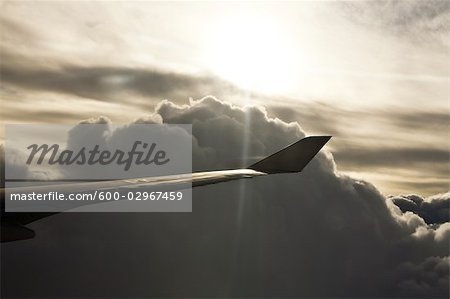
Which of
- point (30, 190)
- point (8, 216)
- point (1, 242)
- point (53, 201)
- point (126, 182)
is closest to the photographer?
point (1, 242)

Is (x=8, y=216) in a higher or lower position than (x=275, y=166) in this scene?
lower

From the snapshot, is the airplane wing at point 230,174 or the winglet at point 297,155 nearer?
the airplane wing at point 230,174

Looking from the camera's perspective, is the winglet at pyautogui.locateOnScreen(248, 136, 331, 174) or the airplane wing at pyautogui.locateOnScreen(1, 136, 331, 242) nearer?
the airplane wing at pyautogui.locateOnScreen(1, 136, 331, 242)

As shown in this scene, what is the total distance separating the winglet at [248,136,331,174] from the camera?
112ft

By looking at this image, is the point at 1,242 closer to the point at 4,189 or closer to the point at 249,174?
the point at 4,189

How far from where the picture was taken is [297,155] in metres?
34.7

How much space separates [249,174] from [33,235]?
17.4 metres

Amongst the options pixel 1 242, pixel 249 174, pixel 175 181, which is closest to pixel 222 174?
pixel 249 174

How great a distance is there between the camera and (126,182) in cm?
3231

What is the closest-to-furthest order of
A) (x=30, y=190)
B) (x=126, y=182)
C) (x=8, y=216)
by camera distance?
1. (x=8, y=216)
2. (x=30, y=190)
3. (x=126, y=182)

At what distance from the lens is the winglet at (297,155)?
3416 cm

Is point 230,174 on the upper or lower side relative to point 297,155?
lower

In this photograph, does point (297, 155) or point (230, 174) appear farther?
point (230, 174)

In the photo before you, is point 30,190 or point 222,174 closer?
point 30,190
